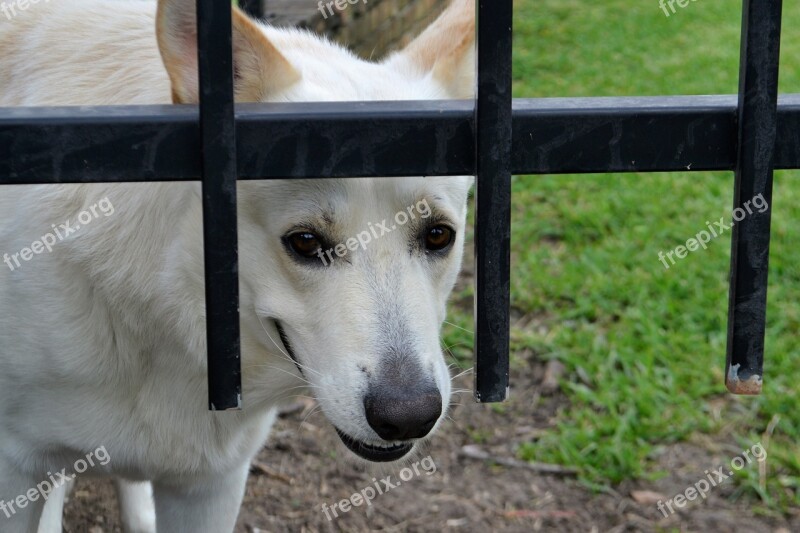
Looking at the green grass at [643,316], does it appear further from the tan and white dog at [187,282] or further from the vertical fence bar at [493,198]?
the vertical fence bar at [493,198]

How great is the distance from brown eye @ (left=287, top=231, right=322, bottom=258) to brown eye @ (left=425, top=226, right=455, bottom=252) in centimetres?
27

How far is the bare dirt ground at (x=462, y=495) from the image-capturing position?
365 cm

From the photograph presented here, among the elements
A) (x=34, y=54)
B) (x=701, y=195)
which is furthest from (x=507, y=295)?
(x=701, y=195)

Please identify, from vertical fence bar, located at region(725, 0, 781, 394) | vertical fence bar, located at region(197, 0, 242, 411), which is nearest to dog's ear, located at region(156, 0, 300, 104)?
vertical fence bar, located at region(197, 0, 242, 411)

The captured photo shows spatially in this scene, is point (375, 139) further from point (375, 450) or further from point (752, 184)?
point (375, 450)

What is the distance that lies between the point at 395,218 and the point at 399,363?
0.34m

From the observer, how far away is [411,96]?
8.50ft

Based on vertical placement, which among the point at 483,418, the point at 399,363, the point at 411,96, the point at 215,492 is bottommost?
the point at 483,418

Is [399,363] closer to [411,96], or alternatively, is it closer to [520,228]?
[411,96]

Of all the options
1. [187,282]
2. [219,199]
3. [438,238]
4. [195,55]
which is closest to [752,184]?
[438,238]

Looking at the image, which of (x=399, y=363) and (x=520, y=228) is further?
(x=520, y=228)

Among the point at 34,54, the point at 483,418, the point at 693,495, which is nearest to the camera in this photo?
the point at 34,54

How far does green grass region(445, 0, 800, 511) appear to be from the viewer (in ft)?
13.1

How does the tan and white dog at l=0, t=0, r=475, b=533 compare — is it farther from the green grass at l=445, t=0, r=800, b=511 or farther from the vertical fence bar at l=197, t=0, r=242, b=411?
the green grass at l=445, t=0, r=800, b=511
